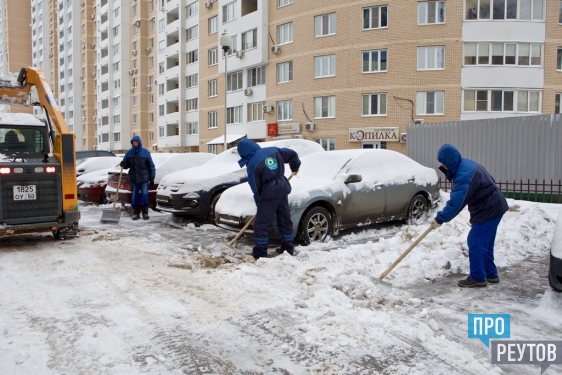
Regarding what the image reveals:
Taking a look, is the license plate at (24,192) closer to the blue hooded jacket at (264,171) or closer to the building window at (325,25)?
the blue hooded jacket at (264,171)

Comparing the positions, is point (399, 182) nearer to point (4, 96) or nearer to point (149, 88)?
point (4, 96)

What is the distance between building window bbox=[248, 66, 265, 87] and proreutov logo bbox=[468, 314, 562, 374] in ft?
98.5

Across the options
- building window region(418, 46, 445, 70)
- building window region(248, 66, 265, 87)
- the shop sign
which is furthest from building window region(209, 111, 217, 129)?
building window region(418, 46, 445, 70)

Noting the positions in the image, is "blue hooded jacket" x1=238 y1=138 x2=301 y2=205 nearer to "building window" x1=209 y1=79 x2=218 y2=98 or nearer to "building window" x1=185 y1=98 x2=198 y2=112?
"building window" x1=209 y1=79 x2=218 y2=98

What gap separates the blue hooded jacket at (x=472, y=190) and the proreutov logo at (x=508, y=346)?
3.82 feet

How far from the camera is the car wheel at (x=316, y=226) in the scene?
21.6ft

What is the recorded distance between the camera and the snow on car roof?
7281 millimetres

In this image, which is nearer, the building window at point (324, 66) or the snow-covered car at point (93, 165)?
the snow-covered car at point (93, 165)

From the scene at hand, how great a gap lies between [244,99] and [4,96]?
26.6 metres

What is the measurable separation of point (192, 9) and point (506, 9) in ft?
95.8

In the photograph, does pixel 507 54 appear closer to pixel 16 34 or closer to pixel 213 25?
pixel 213 25

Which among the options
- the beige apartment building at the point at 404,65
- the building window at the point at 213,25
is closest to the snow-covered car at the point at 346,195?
the beige apartment building at the point at 404,65

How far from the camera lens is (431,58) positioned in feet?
83.4

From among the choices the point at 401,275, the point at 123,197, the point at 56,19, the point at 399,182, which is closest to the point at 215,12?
the point at 123,197
